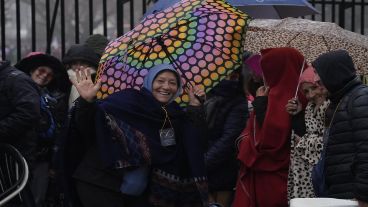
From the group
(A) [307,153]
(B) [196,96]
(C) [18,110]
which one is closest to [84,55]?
(C) [18,110]

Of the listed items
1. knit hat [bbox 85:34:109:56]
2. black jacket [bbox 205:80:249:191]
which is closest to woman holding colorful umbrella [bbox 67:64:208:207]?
black jacket [bbox 205:80:249:191]

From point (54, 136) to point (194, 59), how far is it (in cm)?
151

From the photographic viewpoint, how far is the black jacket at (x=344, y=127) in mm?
5102

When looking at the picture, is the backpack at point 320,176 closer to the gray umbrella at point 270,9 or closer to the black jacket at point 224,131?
the black jacket at point 224,131

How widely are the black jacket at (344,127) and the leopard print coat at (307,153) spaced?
52 cm

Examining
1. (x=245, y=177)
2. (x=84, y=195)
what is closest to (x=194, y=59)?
(x=245, y=177)

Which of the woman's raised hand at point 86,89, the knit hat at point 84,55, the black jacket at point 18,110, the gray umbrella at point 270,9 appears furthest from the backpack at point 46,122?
the gray umbrella at point 270,9

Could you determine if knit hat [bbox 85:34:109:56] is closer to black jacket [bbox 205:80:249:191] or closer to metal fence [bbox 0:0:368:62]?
metal fence [bbox 0:0:368:62]

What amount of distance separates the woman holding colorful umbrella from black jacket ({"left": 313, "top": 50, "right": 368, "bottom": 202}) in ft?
2.91

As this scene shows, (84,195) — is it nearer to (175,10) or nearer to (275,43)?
(175,10)

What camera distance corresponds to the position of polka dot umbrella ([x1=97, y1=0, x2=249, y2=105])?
20.9 ft

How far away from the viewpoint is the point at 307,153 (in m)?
6.23

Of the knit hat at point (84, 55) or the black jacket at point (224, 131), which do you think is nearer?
the black jacket at point (224, 131)

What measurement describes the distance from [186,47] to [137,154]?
Result: 1199 millimetres
